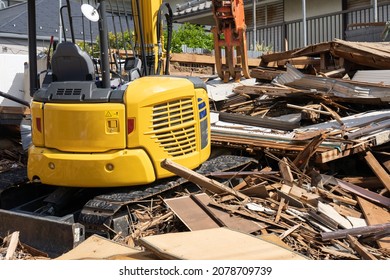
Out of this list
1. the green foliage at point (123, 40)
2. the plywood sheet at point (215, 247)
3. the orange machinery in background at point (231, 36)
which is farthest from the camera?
the orange machinery in background at point (231, 36)

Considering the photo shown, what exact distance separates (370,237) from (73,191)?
339cm

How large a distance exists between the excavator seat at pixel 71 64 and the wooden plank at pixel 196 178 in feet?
4.68

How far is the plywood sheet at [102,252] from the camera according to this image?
4438 mm

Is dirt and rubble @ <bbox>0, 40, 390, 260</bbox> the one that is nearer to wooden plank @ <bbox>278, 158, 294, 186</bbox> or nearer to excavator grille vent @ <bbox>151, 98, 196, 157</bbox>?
wooden plank @ <bbox>278, 158, 294, 186</bbox>

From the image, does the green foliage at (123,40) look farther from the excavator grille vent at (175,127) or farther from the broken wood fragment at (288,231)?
the broken wood fragment at (288,231)

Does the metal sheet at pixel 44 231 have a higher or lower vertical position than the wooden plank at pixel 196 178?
lower

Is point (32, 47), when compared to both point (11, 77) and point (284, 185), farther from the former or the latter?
point (11, 77)

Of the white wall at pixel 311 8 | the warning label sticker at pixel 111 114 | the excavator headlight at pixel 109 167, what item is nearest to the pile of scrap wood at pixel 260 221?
the excavator headlight at pixel 109 167

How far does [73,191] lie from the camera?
655 centimetres

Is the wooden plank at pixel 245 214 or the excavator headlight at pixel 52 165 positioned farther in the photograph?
the excavator headlight at pixel 52 165

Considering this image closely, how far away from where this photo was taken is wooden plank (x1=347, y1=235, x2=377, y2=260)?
5.05m

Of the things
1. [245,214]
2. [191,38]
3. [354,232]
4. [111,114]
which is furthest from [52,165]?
[191,38]

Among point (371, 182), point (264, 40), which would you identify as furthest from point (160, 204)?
point (264, 40)
